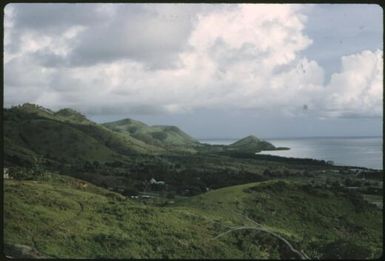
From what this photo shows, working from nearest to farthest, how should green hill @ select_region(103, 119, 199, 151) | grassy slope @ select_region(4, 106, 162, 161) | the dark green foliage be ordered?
the dark green foliage < grassy slope @ select_region(4, 106, 162, 161) < green hill @ select_region(103, 119, 199, 151)

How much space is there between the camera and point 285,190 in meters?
25.3

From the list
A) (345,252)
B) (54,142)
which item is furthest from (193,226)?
(54,142)

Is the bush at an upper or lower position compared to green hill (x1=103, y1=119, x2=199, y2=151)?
lower

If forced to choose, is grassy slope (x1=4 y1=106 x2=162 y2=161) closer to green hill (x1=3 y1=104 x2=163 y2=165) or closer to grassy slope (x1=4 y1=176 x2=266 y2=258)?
green hill (x1=3 y1=104 x2=163 y2=165)

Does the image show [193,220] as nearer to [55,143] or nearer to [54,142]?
[55,143]

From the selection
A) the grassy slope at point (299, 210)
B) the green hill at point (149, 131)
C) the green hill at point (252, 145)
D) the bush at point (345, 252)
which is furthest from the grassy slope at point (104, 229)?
the green hill at point (149, 131)

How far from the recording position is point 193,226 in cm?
1619

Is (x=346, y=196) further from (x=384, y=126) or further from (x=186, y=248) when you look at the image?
(x=384, y=126)

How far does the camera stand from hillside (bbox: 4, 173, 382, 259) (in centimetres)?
1352

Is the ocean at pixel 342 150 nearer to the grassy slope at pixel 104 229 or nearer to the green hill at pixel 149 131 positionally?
the grassy slope at pixel 104 229

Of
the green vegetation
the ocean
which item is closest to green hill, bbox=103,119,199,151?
the ocean

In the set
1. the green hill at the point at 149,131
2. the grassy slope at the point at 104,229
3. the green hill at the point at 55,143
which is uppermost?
the green hill at the point at 149,131

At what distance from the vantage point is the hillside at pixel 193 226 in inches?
532

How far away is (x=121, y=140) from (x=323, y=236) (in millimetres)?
88947
